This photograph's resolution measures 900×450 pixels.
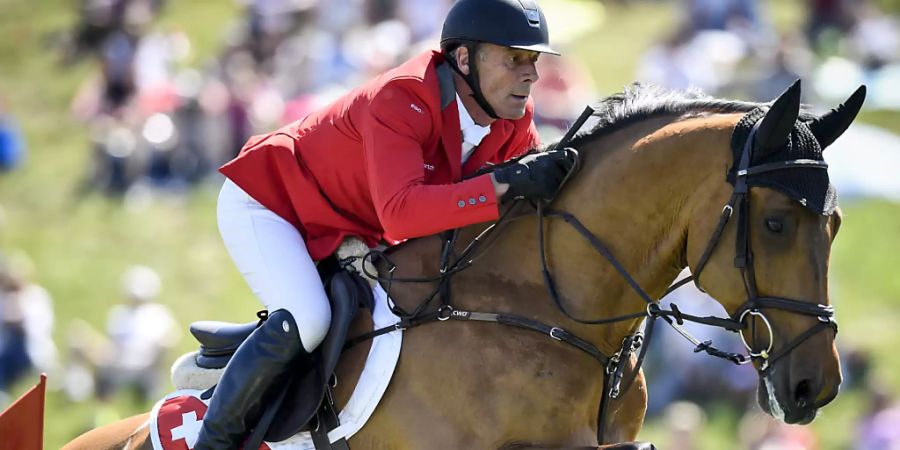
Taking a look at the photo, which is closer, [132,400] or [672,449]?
[672,449]

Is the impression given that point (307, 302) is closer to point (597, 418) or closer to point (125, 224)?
point (597, 418)

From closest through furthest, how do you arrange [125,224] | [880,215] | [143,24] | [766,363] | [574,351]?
[766,363] → [574,351] → [880,215] → [125,224] → [143,24]

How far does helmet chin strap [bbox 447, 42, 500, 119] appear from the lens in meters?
5.18

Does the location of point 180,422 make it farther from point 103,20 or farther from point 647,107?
point 103,20

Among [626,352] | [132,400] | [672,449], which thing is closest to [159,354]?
[132,400]

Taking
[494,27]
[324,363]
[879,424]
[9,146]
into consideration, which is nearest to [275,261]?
[324,363]

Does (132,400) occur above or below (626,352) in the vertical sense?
below

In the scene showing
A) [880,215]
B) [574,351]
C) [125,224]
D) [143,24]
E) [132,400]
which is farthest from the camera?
[143,24]

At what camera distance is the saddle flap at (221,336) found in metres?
5.56

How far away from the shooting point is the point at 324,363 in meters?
5.16

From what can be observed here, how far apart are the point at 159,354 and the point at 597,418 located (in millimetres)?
8572

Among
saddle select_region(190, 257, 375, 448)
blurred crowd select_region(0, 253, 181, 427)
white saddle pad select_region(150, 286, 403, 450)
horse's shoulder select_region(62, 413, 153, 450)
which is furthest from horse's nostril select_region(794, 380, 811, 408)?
blurred crowd select_region(0, 253, 181, 427)

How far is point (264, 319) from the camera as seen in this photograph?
544 cm

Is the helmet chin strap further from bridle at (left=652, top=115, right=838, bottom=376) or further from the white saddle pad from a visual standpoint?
bridle at (left=652, top=115, right=838, bottom=376)
